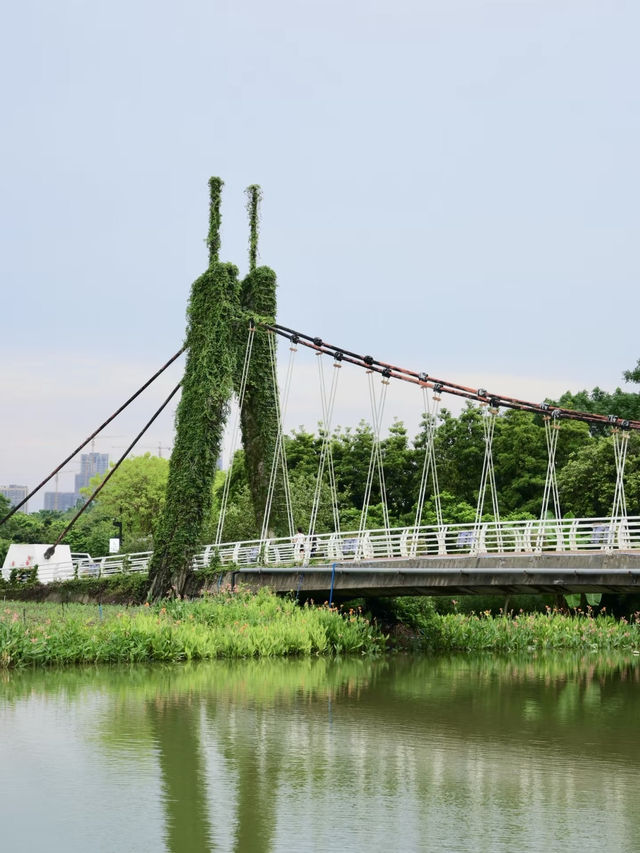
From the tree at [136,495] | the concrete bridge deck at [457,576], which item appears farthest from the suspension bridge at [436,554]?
the tree at [136,495]

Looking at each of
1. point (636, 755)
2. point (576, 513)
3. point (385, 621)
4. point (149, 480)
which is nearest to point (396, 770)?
point (636, 755)

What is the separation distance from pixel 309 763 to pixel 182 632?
45.4ft

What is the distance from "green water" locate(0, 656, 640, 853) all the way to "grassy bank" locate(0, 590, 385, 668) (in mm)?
1335

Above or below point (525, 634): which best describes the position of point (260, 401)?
above

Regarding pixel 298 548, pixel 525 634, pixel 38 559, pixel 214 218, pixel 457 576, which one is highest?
pixel 214 218

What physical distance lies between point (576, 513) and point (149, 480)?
46.8 m

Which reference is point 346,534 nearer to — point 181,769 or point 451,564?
point 451,564

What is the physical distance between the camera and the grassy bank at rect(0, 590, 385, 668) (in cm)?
Answer: 2803

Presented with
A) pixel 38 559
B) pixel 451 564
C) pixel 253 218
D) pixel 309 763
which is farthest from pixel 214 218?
pixel 309 763

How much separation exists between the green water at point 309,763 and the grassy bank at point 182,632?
133cm

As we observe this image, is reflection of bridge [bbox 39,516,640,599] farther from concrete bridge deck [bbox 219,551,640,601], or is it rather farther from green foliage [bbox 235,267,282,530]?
green foliage [bbox 235,267,282,530]

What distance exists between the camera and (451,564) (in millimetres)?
32375

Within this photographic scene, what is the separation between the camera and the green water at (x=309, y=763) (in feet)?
42.0

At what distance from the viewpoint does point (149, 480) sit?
91.0m
